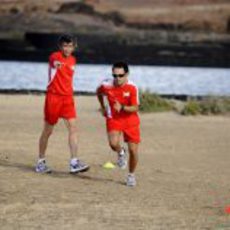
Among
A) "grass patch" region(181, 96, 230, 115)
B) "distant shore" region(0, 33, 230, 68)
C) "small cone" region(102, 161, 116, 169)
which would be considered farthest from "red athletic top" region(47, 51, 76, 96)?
"distant shore" region(0, 33, 230, 68)

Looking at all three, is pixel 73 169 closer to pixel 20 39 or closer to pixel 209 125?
pixel 209 125

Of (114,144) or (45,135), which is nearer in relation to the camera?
(114,144)

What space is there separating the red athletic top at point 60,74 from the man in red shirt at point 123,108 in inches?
19.7

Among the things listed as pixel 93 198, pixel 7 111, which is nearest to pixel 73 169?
pixel 93 198

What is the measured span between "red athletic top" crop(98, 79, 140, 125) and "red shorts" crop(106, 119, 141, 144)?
40mm

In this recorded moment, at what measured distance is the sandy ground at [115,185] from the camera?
33.1 feet

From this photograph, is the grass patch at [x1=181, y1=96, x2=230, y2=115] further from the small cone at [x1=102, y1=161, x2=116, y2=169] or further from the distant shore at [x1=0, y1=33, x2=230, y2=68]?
the distant shore at [x1=0, y1=33, x2=230, y2=68]

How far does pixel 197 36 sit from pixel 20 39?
10617 millimetres

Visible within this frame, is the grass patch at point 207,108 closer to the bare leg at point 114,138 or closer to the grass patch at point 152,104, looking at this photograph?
the grass patch at point 152,104

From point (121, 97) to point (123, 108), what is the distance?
15cm

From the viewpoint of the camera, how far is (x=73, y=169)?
12531mm

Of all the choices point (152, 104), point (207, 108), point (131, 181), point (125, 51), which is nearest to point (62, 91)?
point (131, 181)

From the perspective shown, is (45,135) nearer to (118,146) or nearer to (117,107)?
(118,146)

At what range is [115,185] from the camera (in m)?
12.0
